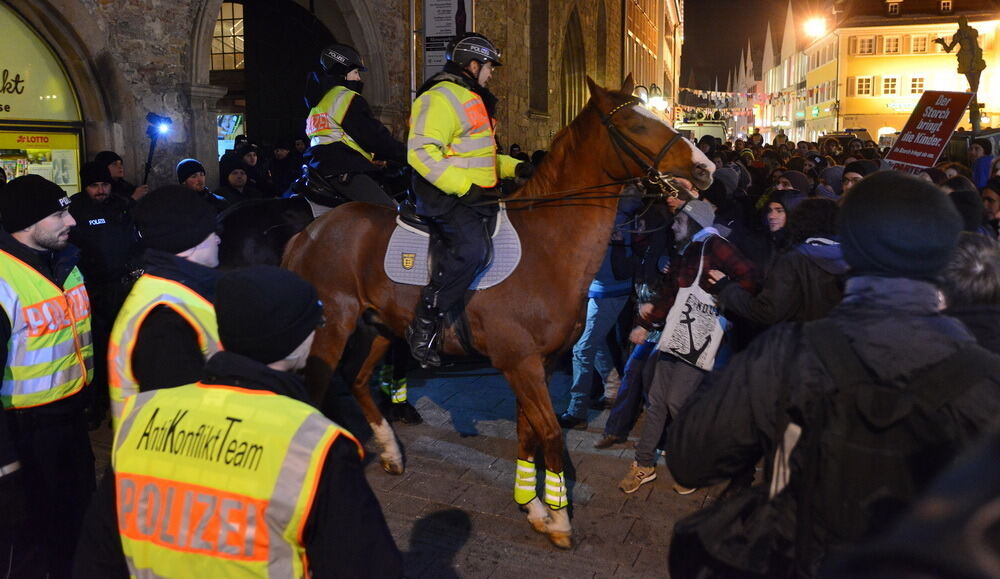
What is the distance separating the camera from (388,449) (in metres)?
5.86

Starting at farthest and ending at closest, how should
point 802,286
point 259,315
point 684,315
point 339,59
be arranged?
point 339,59, point 684,315, point 802,286, point 259,315

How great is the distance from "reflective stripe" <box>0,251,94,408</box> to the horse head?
3.06m

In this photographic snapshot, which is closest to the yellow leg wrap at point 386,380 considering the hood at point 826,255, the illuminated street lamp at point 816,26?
the hood at point 826,255

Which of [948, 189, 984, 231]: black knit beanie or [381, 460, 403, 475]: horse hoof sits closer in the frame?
[948, 189, 984, 231]: black knit beanie

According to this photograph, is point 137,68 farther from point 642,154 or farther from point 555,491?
point 555,491

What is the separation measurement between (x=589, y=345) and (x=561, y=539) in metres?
2.26

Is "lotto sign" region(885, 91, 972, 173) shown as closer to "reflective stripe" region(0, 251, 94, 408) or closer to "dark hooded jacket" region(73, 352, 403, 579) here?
"reflective stripe" region(0, 251, 94, 408)

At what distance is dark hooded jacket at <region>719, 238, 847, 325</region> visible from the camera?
13.6ft

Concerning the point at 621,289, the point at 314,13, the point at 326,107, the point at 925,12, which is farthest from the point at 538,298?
the point at 925,12

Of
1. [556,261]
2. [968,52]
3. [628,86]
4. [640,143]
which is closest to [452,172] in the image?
[556,261]

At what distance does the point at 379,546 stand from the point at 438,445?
4.47m

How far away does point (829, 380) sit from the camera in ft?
6.33

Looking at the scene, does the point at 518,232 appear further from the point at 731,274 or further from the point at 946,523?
the point at 946,523

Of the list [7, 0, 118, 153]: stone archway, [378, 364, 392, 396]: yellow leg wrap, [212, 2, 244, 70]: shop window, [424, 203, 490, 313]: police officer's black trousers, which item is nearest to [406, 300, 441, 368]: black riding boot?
[424, 203, 490, 313]: police officer's black trousers
